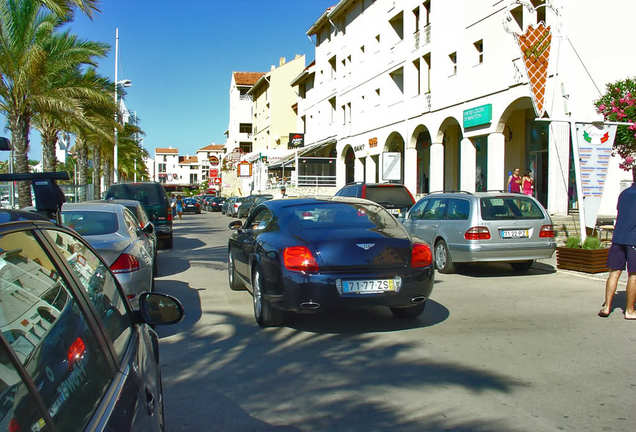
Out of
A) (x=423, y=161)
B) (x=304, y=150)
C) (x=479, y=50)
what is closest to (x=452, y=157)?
(x=423, y=161)

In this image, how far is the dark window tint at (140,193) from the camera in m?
18.2

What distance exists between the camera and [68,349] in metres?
1.89

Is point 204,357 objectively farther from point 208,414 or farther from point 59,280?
point 59,280

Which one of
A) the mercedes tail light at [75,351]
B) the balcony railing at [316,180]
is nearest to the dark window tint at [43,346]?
the mercedes tail light at [75,351]

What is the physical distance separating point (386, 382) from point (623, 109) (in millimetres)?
12842

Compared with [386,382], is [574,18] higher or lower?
higher

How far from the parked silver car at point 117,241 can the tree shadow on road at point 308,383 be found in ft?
3.17

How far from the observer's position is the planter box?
11234mm

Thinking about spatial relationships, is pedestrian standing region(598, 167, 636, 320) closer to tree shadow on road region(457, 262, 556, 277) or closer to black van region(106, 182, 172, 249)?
tree shadow on road region(457, 262, 556, 277)

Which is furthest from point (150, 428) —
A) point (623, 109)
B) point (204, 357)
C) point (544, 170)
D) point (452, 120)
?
point (452, 120)

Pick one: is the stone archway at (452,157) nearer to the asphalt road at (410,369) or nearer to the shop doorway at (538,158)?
the shop doorway at (538,158)

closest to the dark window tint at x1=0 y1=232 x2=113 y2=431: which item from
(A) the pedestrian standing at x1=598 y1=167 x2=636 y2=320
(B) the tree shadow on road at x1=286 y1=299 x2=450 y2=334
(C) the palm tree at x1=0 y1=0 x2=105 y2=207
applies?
(B) the tree shadow on road at x1=286 y1=299 x2=450 y2=334

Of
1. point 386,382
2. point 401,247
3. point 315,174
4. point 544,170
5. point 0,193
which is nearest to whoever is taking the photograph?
point 386,382

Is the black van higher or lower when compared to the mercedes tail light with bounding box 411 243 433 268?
higher
